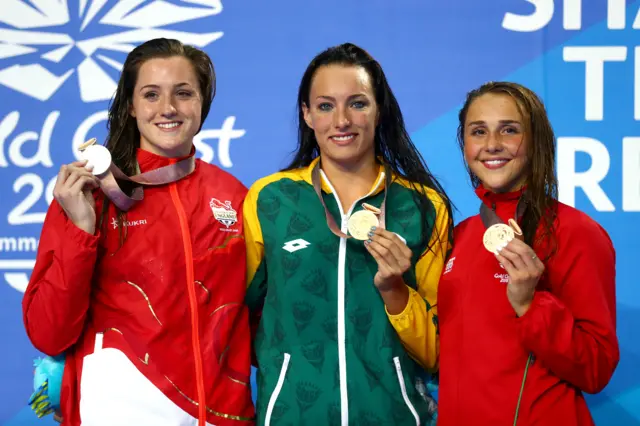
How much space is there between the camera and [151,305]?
202 centimetres

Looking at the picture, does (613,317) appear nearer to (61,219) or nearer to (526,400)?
(526,400)

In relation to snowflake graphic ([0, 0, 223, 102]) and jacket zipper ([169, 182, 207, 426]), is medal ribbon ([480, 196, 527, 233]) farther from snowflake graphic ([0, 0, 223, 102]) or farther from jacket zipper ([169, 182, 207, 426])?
snowflake graphic ([0, 0, 223, 102])

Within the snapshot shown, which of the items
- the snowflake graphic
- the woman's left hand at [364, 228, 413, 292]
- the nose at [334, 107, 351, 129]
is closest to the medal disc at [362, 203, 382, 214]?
the woman's left hand at [364, 228, 413, 292]

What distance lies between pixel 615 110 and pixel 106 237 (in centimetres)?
231

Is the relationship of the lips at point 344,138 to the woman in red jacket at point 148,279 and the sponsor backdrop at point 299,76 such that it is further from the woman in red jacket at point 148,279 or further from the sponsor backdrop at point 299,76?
the sponsor backdrop at point 299,76

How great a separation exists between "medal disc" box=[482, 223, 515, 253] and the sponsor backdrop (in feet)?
5.17

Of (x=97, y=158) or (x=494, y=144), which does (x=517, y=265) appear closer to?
(x=494, y=144)

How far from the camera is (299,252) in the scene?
2113 mm

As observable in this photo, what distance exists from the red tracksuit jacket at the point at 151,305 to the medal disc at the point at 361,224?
354 mm

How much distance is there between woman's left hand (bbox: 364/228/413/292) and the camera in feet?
6.43

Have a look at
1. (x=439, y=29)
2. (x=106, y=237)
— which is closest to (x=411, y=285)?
(x=106, y=237)

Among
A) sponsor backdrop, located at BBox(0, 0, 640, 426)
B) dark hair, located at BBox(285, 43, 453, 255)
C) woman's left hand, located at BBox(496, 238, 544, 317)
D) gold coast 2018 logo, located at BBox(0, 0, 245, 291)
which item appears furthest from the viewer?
gold coast 2018 logo, located at BBox(0, 0, 245, 291)

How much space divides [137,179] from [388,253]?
691mm

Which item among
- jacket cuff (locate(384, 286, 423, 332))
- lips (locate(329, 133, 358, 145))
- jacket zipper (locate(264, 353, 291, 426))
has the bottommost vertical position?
jacket zipper (locate(264, 353, 291, 426))
